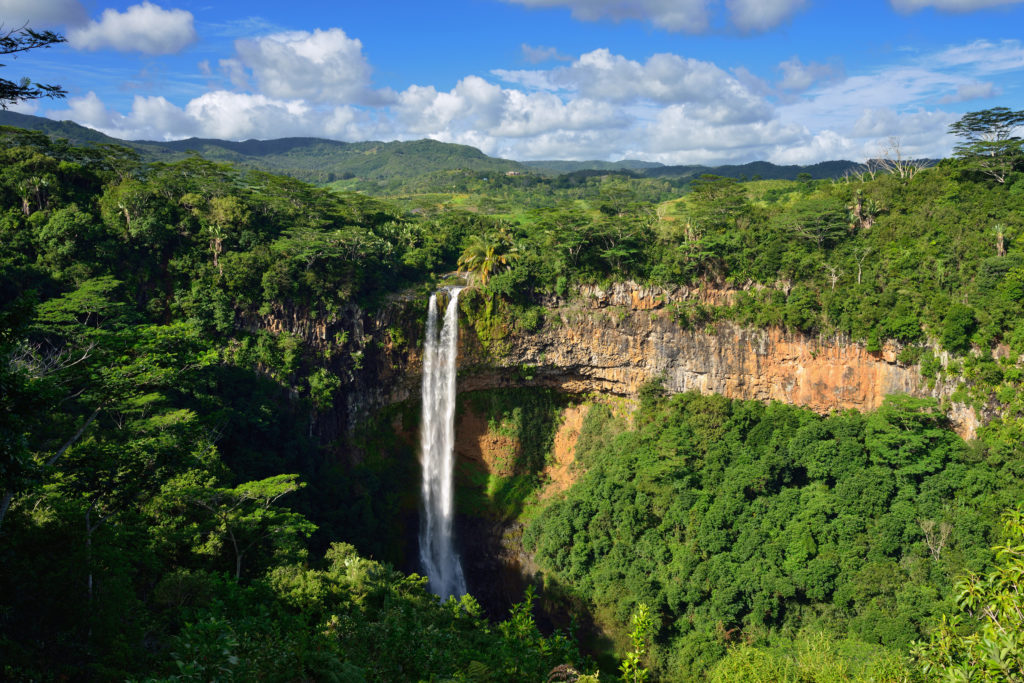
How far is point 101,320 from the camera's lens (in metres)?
20.3

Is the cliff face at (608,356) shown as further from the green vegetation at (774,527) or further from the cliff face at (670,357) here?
the green vegetation at (774,527)

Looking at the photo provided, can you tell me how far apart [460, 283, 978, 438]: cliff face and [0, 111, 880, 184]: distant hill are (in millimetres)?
58727

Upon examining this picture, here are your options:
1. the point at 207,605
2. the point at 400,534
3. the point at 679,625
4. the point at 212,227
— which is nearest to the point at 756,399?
the point at 679,625

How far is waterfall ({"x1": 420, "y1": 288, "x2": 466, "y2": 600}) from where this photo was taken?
28.3m

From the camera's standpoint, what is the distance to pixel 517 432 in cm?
3077

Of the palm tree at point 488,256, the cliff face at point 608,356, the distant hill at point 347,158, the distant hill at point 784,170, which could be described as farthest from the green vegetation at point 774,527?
the distant hill at point 347,158

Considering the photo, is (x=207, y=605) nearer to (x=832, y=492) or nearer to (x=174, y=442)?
(x=174, y=442)

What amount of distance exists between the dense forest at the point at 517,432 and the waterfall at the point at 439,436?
3.37 feet

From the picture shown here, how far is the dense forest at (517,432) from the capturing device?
1034cm

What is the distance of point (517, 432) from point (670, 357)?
8831mm

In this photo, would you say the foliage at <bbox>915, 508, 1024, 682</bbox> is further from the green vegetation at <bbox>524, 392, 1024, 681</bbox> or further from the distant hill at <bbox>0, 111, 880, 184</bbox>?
the distant hill at <bbox>0, 111, 880, 184</bbox>

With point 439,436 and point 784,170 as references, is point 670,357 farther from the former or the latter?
point 784,170

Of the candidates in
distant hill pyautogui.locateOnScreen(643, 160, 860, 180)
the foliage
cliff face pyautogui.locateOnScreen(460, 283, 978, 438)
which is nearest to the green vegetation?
cliff face pyautogui.locateOnScreen(460, 283, 978, 438)

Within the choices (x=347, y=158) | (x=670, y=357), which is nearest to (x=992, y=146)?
(x=670, y=357)
